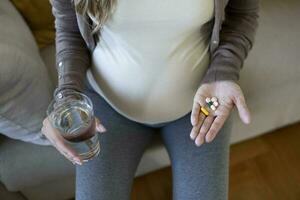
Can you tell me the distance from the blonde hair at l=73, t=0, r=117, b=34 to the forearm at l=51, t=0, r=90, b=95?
5cm

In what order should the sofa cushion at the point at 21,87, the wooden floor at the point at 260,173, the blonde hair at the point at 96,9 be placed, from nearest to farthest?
the blonde hair at the point at 96,9
the sofa cushion at the point at 21,87
the wooden floor at the point at 260,173

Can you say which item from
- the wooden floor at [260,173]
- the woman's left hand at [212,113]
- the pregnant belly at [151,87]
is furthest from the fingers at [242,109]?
the wooden floor at [260,173]

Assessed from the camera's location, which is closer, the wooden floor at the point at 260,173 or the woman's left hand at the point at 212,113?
the woman's left hand at the point at 212,113

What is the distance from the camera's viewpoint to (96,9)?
791 millimetres

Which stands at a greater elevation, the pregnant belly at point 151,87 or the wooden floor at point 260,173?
the pregnant belly at point 151,87

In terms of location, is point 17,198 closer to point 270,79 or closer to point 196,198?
point 196,198

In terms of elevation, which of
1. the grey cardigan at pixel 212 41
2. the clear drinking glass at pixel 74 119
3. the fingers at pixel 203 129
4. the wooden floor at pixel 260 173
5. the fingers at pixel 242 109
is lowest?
the wooden floor at pixel 260 173

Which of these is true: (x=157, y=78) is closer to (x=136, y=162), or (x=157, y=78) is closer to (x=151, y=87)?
(x=151, y=87)

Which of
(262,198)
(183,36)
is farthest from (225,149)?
(262,198)

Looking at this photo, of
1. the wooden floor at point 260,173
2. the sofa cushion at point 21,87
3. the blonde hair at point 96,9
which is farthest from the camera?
the wooden floor at point 260,173

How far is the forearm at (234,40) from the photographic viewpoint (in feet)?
2.85

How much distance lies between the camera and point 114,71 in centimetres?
88

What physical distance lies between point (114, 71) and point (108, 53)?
40mm

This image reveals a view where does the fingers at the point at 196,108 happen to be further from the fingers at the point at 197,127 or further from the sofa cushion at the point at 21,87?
the sofa cushion at the point at 21,87
